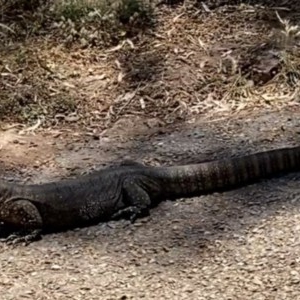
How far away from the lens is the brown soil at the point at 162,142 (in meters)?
4.76

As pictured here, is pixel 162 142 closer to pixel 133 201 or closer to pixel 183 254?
pixel 133 201

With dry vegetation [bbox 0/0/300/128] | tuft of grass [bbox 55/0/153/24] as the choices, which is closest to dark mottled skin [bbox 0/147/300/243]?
dry vegetation [bbox 0/0/300/128]

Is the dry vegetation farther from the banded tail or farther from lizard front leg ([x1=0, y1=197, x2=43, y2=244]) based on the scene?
lizard front leg ([x1=0, y1=197, x2=43, y2=244])

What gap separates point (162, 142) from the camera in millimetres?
6773

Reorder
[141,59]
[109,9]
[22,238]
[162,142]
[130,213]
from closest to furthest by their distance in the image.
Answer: [22,238]
[130,213]
[162,142]
[141,59]
[109,9]

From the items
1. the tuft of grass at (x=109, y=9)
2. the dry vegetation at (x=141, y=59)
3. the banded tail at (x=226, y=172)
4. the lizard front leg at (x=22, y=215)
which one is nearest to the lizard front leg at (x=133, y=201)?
the banded tail at (x=226, y=172)

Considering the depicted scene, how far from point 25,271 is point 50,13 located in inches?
188

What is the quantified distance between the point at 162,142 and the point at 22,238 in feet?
5.56

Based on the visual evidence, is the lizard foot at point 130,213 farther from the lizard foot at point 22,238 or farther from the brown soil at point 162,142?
the lizard foot at point 22,238

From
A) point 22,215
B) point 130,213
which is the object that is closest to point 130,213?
point 130,213

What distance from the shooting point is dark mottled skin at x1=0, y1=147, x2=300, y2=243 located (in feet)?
18.4

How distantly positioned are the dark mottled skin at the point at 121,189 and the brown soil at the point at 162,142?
0.33 feet

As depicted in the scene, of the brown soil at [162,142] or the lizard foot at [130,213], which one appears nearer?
the brown soil at [162,142]

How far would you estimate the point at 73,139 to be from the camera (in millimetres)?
7129
